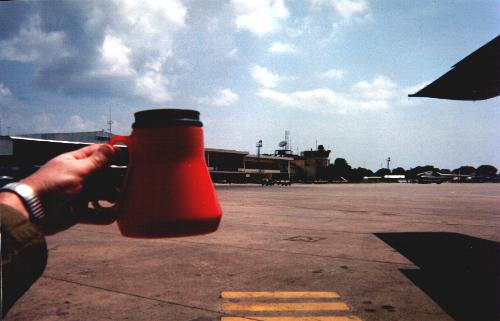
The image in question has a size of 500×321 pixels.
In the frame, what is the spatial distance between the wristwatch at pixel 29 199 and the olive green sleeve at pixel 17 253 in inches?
1.0

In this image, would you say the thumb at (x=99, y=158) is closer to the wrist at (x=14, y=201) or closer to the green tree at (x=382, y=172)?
the wrist at (x=14, y=201)

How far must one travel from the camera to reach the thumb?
36.8 inches

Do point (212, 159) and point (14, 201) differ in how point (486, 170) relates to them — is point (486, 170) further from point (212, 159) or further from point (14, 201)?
point (14, 201)

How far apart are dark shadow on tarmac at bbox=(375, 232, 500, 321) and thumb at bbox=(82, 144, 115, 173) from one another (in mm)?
3927

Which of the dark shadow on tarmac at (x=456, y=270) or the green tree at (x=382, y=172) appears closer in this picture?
the dark shadow on tarmac at (x=456, y=270)

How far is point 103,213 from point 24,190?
0.60ft

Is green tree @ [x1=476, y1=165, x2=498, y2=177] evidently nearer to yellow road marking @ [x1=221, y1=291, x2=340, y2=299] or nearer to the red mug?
yellow road marking @ [x1=221, y1=291, x2=340, y2=299]

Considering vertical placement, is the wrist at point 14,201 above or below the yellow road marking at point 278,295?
above

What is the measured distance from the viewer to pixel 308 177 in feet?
338

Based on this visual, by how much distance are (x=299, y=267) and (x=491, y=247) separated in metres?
4.21

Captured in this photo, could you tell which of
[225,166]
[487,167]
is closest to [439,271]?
[225,166]

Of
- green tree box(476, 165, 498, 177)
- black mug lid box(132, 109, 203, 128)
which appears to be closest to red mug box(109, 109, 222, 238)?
black mug lid box(132, 109, 203, 128)

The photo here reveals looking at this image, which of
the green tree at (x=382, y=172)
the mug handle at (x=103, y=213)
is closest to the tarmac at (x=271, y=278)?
the mug handle at (x=103, y=213)

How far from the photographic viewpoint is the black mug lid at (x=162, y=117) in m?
0.92
